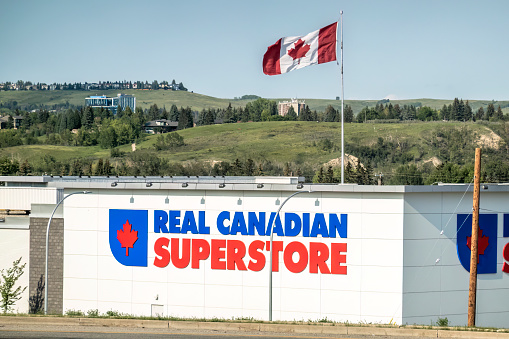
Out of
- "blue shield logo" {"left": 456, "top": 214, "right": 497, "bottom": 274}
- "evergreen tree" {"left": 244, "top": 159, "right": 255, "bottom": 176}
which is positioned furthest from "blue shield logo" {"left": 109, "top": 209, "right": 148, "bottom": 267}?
"evergreen tree" {"left": 244, "top": 159, "right": 255, "bottom": 176}

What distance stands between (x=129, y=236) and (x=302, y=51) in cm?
1563

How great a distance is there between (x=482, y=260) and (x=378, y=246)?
6308mm

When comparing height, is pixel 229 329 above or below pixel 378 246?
below

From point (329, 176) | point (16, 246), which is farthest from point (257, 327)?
point (329, 176)

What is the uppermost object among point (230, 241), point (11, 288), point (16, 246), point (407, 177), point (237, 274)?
point (407, 177)

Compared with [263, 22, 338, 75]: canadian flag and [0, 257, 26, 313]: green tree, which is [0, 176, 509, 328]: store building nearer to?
[0, 257, 26, 313]: green tree

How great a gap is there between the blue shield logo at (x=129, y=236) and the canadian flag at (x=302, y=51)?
12162mm

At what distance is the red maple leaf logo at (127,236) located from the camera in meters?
41.0

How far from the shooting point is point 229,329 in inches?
1147

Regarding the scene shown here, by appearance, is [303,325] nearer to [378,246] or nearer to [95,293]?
[378,246]

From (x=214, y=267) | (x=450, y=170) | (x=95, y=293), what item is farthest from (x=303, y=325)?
(x=450, y=170)

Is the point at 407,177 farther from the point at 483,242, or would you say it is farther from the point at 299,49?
the point at 483,242

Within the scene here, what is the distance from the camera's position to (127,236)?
135 ft

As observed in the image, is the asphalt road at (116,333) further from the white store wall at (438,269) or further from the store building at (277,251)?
the store building at (277,251)
